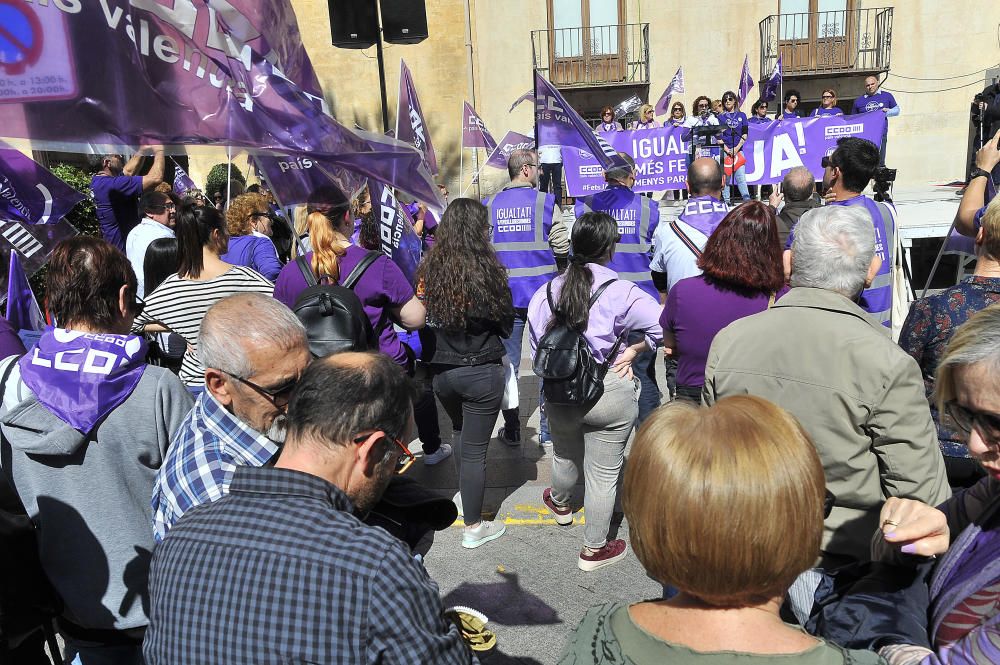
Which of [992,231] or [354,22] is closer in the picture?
[992,231]

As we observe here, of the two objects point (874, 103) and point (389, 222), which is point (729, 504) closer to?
point (389, 222)

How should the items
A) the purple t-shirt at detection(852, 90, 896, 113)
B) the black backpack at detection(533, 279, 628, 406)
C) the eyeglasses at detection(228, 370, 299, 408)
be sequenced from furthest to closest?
the purple t-shirt at detection(852, 90, 896, 113) → the black backpack at detection(533, 279, 628, 406) → the eyeglasses at detection(228, 370, 299, 408)

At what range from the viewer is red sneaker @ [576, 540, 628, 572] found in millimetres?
3850

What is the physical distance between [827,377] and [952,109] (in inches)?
818

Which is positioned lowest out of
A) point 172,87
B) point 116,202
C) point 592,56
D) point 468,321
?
point 468,321

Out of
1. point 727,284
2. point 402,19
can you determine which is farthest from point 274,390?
point 402,19

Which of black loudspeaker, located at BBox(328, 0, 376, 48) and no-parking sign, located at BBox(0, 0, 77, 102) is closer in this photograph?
no-parking sign, located at BBox(0, 0, 77, 102)

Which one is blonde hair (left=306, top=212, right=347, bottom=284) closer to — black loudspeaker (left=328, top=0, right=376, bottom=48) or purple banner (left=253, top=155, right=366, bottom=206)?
purple banner (left=253, top=155, right=366, bottom=206)

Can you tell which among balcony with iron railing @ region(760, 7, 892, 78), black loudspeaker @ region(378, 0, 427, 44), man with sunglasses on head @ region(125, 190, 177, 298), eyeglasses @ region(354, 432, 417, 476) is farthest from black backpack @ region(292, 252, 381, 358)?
balcony with iron railing @ region(760, 7, 892, 78)

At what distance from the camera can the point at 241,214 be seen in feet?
20.1

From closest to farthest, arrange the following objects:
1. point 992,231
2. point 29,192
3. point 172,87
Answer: point 992,231
point 172,87
point 29,192

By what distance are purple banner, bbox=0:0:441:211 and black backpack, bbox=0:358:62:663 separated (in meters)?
0.85

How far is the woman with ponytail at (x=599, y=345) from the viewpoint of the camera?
144 inches

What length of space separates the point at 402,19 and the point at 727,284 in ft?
16.8
